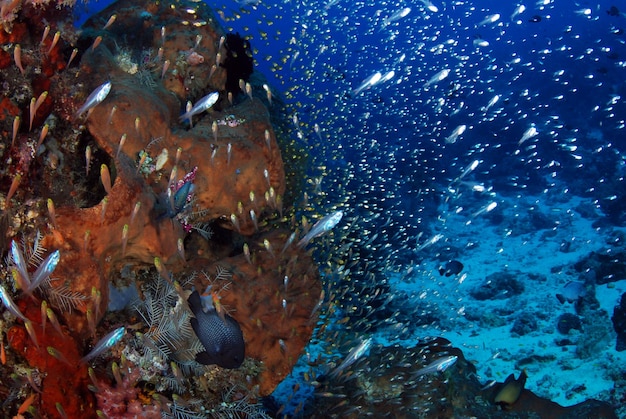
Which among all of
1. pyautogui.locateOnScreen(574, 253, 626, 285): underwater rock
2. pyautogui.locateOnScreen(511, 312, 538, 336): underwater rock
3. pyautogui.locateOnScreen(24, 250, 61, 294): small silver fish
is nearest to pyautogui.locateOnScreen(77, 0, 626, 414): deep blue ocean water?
pyautogui.locateOnScreen(574, 253, 626, 285): underwater rock

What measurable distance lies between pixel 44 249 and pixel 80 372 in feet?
3.90

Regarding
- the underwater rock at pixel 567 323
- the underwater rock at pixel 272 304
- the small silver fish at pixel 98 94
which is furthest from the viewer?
the underwater rock at pixel 567 323

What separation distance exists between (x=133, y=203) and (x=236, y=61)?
16.0 feet

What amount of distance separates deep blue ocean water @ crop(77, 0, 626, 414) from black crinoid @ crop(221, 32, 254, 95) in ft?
1.99

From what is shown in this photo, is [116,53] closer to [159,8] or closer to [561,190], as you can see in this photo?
[159,8]

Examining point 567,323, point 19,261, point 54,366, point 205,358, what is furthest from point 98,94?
point 567,323

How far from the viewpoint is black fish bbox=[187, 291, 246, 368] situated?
13.5ft

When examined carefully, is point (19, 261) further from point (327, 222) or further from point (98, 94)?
point (327, 222)

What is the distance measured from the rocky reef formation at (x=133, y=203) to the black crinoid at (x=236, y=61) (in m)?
0.37

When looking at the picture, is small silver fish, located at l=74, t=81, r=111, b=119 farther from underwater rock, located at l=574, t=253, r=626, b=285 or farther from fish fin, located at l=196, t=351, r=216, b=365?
underwater rock, located at l=574, t=253, r=626, b=285

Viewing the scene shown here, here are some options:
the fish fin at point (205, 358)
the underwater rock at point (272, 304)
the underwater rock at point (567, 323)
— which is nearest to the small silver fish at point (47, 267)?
the fish fin at point (205, 358)

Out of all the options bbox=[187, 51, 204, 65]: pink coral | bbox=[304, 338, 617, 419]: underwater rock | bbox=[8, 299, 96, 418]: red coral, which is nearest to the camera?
bbox=[8, 299, 96, 418]: red coral

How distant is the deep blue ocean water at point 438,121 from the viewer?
1086cm

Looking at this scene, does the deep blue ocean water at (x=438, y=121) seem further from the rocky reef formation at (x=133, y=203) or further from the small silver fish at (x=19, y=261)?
the small silver fish at (x=19, y=261)
